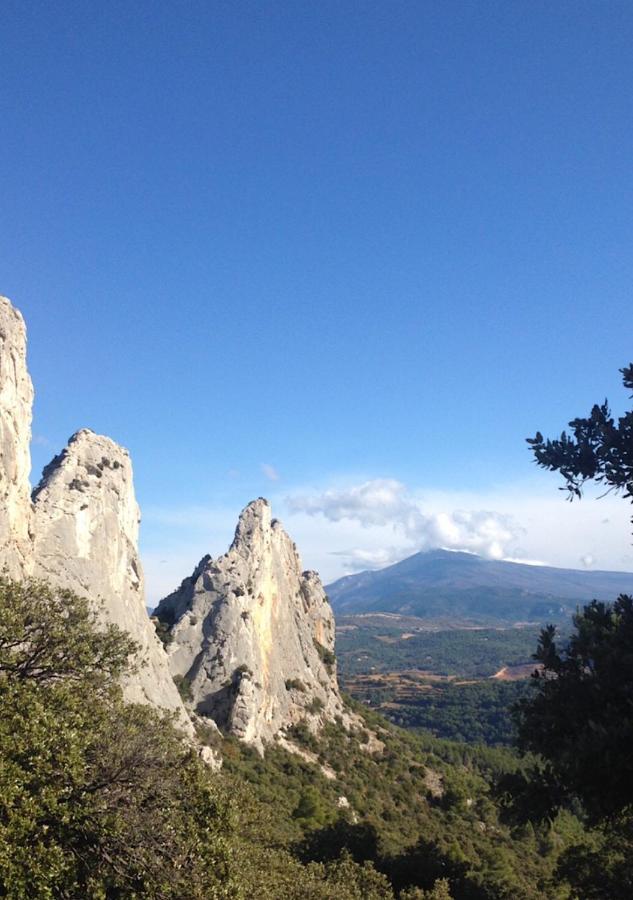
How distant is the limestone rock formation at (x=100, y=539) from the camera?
3262cm

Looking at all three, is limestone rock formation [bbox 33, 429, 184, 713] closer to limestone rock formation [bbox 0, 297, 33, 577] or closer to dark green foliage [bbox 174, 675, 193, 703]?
limestone rock formation [bbox 0, 297, 33, 577]

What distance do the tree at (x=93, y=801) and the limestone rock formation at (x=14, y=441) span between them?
1250cm

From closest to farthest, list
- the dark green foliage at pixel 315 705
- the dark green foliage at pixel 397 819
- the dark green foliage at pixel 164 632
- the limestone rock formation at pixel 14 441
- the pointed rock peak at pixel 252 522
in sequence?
the limestone rock formation at pixel 14 441 < the dark green foliage at pixel 397 819 < the dark green foliage at pixel 164 632 < the dark green foliage at pixel 315 705 < the pointed rock peak at pixel 252 522

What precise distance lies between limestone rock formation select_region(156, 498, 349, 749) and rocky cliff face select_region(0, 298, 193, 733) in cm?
1025

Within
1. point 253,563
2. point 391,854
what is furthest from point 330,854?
point 253,563

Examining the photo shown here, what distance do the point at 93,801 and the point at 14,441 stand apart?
67.2ft

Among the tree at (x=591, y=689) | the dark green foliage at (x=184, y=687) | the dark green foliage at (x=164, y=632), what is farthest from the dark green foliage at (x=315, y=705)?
the tree at (x=591, y=689)

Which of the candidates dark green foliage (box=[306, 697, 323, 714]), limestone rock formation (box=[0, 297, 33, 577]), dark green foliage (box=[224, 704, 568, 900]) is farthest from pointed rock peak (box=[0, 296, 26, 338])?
dark green foliage (box=[306, 697, 323, 714])

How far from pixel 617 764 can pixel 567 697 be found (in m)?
1.50

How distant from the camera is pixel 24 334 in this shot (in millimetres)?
30016

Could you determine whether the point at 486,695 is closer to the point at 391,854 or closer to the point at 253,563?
the point at 253,563

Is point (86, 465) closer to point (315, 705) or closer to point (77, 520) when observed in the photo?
point (77, 520)

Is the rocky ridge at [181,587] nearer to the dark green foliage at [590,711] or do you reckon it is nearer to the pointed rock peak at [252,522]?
the pointed rock peak at [252,522]

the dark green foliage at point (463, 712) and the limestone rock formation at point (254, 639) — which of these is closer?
the limestone rock formation at point (254, 639)
